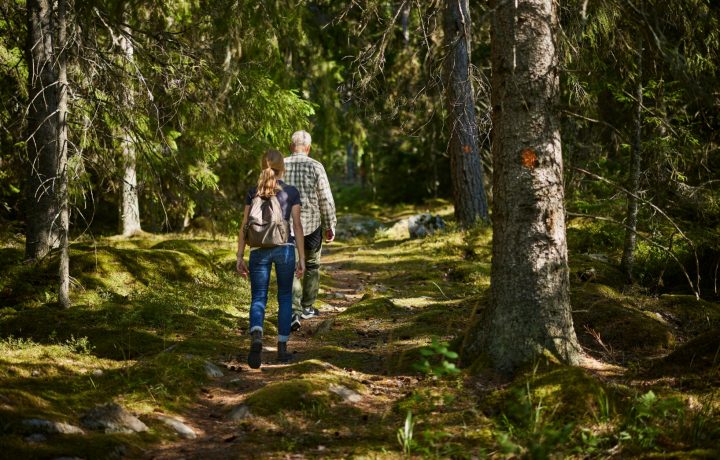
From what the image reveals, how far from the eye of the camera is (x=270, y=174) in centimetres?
649

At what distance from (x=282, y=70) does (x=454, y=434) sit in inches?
496

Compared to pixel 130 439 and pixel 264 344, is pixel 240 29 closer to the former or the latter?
pixel 264 344

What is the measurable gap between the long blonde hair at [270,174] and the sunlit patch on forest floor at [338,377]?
1790mm

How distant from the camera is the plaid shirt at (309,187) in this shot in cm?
807

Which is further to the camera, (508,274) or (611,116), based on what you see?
(611,116)

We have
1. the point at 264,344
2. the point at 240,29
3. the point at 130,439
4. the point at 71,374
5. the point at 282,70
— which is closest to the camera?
the point at 130,439

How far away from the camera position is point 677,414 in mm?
4172

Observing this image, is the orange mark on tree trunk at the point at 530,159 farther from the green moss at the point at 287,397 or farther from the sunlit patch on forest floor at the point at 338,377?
the green moss at the point at 287,397

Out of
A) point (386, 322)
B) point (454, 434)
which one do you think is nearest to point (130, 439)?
point (454, 434)

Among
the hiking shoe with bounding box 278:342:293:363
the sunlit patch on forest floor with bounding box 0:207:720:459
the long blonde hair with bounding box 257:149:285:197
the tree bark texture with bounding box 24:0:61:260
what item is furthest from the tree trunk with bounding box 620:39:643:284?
the tree bark texture with bounding box 24:0:61:260

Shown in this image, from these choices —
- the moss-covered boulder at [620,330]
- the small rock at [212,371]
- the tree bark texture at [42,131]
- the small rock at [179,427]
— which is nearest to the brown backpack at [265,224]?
the small rock at [212,371]

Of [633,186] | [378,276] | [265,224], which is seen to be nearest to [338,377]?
[265,224]

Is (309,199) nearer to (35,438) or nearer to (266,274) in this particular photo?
(266,274)

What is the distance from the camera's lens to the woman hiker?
6.45 m
